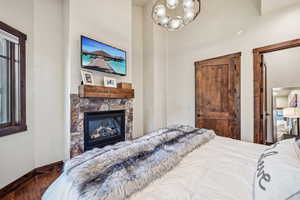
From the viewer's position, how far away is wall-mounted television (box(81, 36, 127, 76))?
8.48 feet

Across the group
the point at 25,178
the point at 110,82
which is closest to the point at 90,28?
the point at 110,82

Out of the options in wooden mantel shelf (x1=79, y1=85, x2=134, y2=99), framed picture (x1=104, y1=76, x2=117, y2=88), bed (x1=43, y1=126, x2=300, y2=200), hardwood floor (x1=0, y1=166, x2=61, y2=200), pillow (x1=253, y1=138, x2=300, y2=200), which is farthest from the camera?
framed picture (x1=104, y1=76, x2=117, y2=88)

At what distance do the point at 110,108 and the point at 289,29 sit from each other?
3298mm

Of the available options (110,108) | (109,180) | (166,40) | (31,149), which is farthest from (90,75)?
(166,40)

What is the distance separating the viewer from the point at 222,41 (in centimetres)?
327

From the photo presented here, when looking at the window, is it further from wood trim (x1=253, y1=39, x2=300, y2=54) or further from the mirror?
the mirror

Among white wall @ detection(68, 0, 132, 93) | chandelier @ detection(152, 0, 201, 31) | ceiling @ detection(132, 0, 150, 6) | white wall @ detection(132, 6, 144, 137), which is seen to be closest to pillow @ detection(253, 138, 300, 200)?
chandelier @ detection(152, 0, 201, 31)

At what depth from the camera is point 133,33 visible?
14.0ft

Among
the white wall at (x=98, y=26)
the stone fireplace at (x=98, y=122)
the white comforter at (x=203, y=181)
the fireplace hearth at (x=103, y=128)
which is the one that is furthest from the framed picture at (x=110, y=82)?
the white comforter at (x=203, y=181)

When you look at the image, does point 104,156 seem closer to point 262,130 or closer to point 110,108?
point 110,108

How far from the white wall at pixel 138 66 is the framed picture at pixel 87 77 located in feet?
5.38

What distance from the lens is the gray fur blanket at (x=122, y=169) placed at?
753 mm

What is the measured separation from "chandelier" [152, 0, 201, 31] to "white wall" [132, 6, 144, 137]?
81.2 inches

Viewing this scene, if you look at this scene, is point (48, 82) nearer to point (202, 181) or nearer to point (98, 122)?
point (98, 122)
